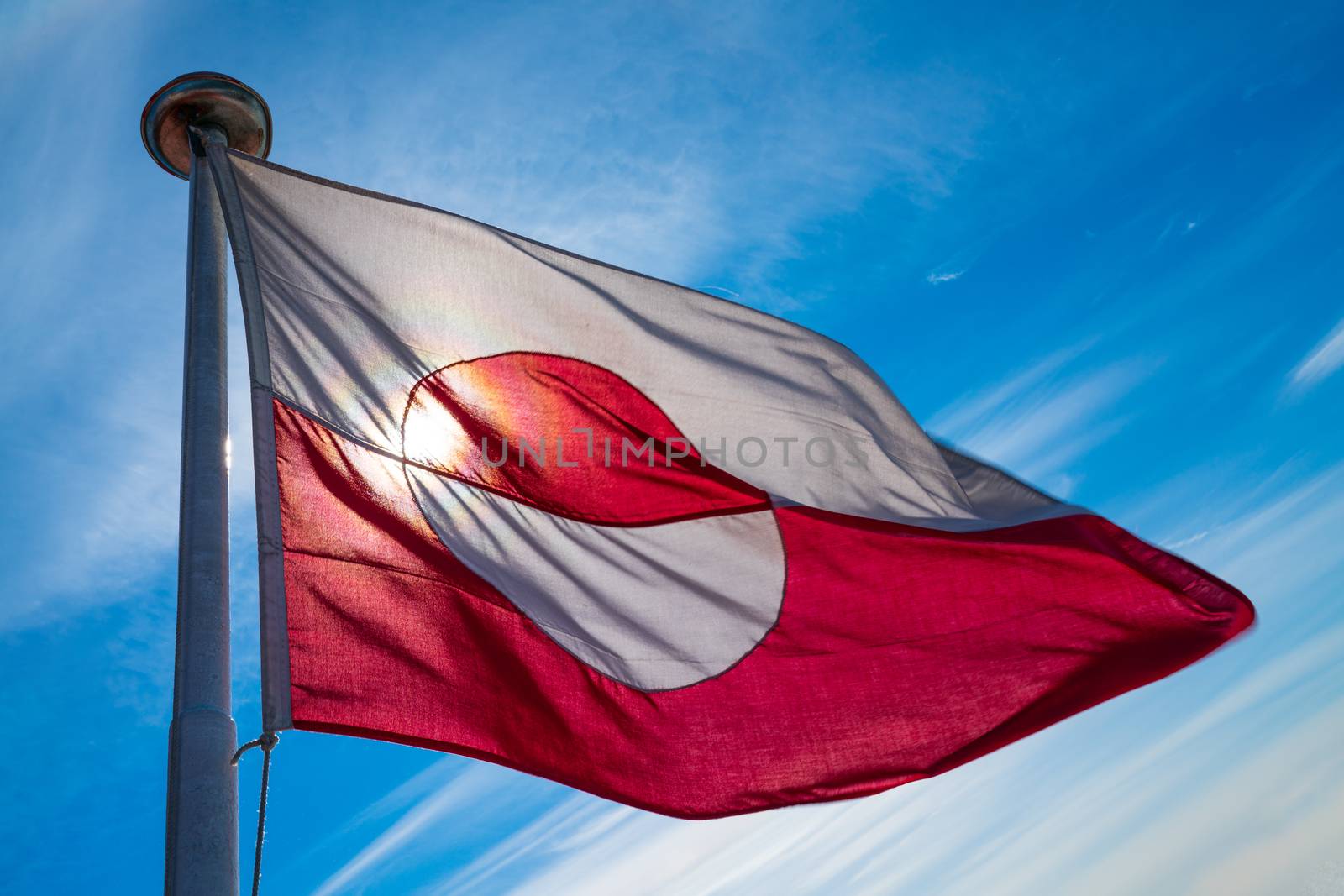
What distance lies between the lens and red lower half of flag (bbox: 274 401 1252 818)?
6.27 meters

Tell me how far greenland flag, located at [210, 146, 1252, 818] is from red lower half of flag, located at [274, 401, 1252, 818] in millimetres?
17

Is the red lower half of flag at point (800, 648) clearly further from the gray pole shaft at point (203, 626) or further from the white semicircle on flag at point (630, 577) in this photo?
the gray pole shaft at point (203, 626)

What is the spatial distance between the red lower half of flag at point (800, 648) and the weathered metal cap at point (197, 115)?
2.32 m

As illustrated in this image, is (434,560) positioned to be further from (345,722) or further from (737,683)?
(737,683)

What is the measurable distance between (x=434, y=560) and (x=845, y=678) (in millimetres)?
2792

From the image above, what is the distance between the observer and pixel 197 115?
7.64 meters

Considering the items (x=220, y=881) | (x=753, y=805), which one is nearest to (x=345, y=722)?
(x=220, y=881)

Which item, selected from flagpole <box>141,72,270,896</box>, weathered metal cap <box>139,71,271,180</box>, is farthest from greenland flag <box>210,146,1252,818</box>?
weathered metal cap <box>139,71,271,180</box>

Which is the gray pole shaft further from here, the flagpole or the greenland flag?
the greenland flag

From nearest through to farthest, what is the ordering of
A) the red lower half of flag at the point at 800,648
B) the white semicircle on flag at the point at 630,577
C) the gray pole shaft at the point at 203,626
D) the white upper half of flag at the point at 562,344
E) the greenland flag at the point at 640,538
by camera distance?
the gray pole shaft at the point at 203,626 → the red lower half of flag at the point at 800,648 → the greenland flag at the point at 640,538 → the white upper half of flag at the point at 562,344 → the white semicircle on flag at the point at 630,577

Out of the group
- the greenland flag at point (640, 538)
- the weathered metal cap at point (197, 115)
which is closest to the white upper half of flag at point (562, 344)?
the greenland flag at point (640, 538)

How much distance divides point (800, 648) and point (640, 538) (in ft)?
4.08

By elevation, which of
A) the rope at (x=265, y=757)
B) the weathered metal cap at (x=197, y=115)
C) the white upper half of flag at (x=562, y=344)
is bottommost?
the rope at (x=265, y=757)

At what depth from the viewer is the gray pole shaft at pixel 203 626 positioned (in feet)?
15.0
